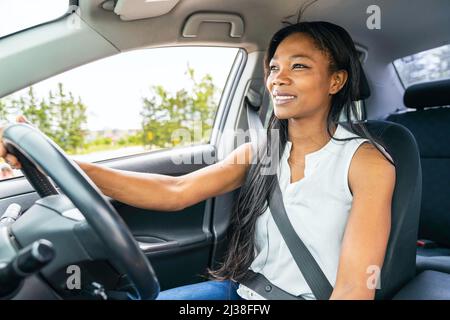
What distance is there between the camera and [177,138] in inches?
98.0

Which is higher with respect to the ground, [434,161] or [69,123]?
[69,123]

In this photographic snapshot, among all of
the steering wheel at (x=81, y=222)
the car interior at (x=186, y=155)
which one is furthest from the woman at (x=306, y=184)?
the steering wheel at (x=81, y=222)

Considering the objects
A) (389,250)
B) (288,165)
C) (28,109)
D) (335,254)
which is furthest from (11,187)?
(389,250)

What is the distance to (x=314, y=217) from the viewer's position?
143 centimetres

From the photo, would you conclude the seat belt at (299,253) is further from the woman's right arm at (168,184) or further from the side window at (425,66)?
the side window at (425,66)

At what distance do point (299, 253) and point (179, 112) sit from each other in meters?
1.43

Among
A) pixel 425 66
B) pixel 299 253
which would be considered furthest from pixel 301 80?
pixel 425 66

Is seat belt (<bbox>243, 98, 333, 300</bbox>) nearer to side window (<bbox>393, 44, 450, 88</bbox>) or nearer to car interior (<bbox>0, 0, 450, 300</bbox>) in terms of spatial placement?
car interior (<bbox>0, 0, 450, 300</bbox>)

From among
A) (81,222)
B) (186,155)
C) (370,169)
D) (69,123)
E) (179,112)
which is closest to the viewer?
(81,222)

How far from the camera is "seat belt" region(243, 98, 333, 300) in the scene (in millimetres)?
1365

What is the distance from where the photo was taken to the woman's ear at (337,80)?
1536 millimetres

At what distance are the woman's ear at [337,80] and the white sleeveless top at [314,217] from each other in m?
0.13

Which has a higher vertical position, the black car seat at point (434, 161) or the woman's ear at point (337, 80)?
the woman's ear at point (337, 80)

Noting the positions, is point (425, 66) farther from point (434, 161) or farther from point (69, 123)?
point (69, 123)
